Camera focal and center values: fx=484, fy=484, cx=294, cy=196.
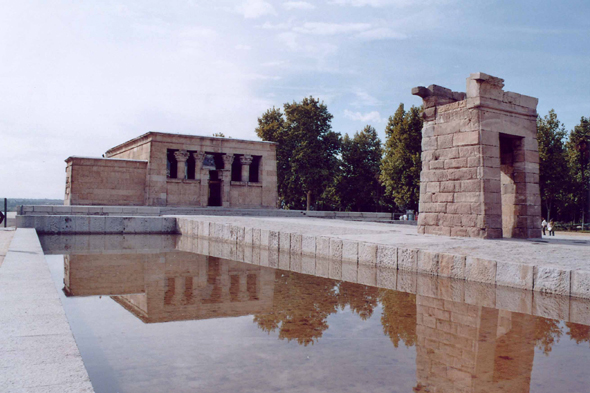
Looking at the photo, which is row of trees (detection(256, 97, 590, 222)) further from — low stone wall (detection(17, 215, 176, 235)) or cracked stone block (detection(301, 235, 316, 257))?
cracked stone block (detection(301, 235, 316, 257))

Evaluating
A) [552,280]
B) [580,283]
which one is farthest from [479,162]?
[580,283]

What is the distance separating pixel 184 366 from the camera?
3.50 m

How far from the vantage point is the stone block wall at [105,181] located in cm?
2797

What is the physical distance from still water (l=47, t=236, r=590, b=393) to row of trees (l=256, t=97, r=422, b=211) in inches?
1350

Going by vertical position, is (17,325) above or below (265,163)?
below

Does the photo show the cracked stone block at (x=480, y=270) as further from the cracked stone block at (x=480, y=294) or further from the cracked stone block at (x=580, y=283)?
the cracked stone block at (x=580, y=283)

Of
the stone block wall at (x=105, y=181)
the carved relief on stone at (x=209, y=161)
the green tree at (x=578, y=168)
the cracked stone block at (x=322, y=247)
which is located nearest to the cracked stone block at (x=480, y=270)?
the cracked stone block at (x=322, y=247)

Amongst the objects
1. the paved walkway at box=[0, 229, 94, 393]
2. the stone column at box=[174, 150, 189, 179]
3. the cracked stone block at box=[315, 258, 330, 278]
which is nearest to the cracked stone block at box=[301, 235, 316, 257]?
the cracked stone block at box=[315, 258, 330, 278]

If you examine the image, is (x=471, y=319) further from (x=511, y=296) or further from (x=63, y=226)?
(x=63, y=226)

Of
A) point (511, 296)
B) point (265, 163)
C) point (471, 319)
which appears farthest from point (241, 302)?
point (265, 163)

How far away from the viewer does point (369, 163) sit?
2116 inches

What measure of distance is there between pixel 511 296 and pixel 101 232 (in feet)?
46.3

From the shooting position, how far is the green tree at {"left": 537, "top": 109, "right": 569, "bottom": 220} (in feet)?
136

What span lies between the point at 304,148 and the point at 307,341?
40644 mm
